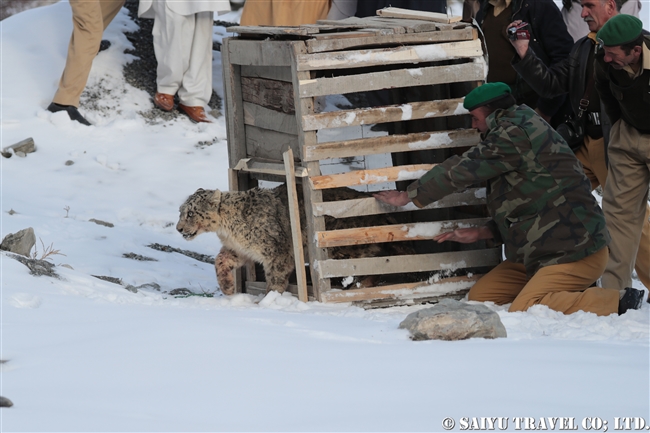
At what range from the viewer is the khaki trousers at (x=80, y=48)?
10398mm

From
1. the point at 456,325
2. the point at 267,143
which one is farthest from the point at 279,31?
the point at 456,325

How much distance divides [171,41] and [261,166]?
15.9 feet

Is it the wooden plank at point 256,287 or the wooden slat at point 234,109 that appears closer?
the wooden slat at point 234,109

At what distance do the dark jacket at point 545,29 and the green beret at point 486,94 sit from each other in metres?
1.36

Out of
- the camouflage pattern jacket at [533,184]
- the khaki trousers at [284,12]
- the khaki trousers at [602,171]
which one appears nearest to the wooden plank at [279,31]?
the camouflage pattern jacket at [533,184]

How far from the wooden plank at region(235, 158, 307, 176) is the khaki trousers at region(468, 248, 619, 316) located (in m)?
1.69

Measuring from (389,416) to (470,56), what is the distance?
343cm

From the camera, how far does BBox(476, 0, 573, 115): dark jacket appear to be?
6980mm

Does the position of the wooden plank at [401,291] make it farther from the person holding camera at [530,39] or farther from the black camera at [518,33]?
the black camera at [518,33]

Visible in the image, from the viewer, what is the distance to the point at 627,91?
5.95 m

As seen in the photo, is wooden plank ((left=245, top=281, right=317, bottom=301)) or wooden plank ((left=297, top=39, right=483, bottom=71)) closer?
wooden plank ((left=297, top=39, right=483, bottom=71))

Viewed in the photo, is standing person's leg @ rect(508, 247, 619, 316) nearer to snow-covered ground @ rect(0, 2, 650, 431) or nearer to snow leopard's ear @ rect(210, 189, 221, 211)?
snow-covered ground @ rect(0, 2, 650, 431)

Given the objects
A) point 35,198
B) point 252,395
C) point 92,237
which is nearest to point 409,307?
point 252,395

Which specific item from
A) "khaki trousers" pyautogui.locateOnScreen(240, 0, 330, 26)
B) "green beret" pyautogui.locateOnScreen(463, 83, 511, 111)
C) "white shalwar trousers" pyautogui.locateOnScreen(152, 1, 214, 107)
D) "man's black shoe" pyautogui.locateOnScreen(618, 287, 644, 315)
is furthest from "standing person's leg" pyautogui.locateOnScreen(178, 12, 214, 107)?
"man's black shoe" pyautogui.locateOnScreen(618, 287, 644, 315)
